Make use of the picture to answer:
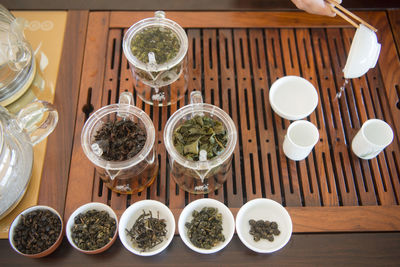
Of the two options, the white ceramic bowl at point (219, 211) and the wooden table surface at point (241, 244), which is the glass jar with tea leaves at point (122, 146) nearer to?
the wooden table surface at point (241, 244)

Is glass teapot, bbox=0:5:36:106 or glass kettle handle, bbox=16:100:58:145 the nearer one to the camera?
glass kettle handle, bbox=16:100:58:145

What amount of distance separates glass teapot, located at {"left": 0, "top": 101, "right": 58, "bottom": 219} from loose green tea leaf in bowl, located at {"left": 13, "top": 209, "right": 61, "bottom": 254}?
0.12 meters

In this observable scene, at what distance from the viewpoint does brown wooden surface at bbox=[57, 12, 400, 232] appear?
1434 millimetres

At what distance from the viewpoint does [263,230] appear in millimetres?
1341

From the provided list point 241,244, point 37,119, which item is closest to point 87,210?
point 37,119

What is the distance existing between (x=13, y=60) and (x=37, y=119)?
0.29 m

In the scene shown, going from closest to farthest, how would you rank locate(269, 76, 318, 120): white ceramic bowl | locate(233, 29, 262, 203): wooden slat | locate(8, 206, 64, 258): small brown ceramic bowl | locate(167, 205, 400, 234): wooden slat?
locate(8, 206, 64, 258): small brown ceramic bowl, locate(167, 205, 400, 234): wooden slat, locate(233, 29, 262, 203): wooden slat, locate(269, 76, 318, 120): white ceramic bowl

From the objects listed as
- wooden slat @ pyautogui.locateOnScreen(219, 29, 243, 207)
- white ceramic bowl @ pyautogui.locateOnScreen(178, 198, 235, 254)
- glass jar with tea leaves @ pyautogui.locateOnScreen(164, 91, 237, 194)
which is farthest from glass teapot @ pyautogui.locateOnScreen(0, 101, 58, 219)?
wooden slat @ pyautogui.locateOnScreen(219, 29, 243, 207)

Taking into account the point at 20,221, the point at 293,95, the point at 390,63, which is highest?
the point at 390,63

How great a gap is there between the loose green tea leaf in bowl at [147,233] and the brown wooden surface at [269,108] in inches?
4.0

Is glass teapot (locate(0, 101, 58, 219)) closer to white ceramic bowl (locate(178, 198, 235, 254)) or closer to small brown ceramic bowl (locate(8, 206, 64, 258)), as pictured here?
small brown ceramic bowl (locate(8, 206, 64, 258))

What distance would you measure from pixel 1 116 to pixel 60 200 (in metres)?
0.39

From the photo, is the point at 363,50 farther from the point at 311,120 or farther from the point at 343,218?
the point at 343,218

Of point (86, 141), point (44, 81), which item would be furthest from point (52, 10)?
point (86, 141)
